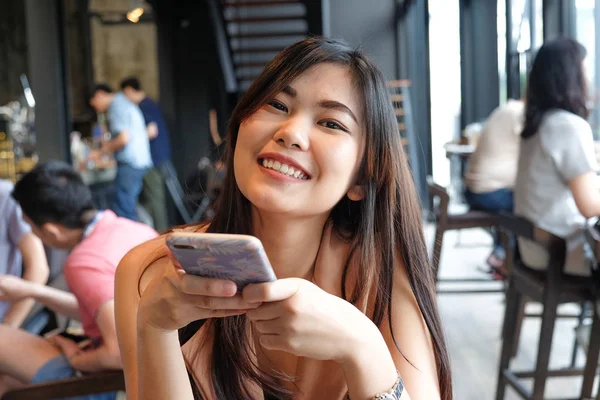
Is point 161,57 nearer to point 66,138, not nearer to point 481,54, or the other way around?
point 481,54

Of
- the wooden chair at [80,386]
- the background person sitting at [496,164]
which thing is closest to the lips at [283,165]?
the wooden chair at [80,386]

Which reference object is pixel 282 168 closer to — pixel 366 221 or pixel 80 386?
pixel 366 221

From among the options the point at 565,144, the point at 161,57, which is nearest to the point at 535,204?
the point at 565,144

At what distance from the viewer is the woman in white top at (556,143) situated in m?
3.24

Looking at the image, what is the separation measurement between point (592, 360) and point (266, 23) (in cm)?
657

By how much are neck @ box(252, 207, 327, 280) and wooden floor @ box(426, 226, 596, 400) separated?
1.58m

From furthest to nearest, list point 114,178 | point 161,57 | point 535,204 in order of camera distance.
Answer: point 161,57
point 114,178
point 535,204

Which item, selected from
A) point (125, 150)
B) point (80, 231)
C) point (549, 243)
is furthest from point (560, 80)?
point (125, 150)

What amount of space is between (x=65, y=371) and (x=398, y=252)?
125 centimetres

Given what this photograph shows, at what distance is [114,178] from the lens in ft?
24.2

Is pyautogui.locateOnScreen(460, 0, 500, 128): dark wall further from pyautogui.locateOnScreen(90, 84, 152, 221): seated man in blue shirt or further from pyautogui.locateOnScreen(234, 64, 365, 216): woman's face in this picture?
pyautogui.locateOnScreen(234, 64, 365, 216): woman's face

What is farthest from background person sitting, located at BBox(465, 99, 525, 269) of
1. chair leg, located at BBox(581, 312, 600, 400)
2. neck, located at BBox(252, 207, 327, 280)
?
neck, located at BBox(252, 207, 327, 280)

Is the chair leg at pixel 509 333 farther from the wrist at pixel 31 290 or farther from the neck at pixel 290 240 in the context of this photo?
the neck at pixel 290 240

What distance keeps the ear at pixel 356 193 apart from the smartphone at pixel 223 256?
1.41 feet
